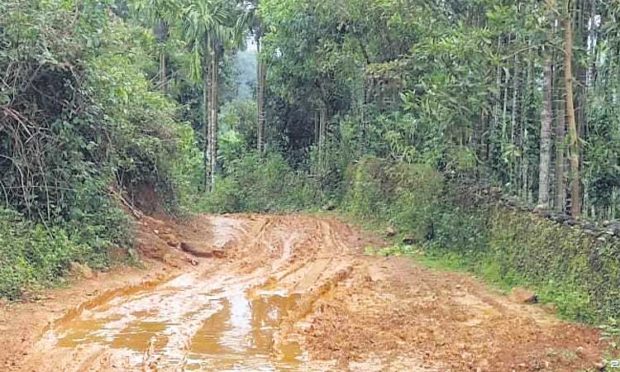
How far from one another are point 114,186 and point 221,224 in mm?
4086

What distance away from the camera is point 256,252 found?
545 inches

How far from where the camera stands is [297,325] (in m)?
8.20

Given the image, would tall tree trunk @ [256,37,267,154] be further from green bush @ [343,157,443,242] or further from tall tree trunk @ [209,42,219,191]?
green bush @ [343,157,443,242]

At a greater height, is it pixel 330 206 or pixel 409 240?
pixel 330 206

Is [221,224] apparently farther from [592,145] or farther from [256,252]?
[592,145]

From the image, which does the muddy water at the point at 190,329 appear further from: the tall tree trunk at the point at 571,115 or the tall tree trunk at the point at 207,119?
the tall tree trunk at the point at 207,119

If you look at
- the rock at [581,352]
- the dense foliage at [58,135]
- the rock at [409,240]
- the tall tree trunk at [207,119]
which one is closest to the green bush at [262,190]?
the tall tree trunk at [207,119]

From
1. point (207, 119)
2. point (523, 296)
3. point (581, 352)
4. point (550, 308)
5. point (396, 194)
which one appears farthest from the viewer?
point (207, 119)

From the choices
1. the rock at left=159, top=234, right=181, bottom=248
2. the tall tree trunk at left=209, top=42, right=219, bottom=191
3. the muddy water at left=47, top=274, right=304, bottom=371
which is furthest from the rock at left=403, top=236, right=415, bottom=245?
the tall tree trunk at left=209, top=42, right=219, bottom=191

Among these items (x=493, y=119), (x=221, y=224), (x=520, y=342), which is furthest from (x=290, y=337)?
(x=221, y=224)

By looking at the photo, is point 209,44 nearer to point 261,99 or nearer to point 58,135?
point 261,99

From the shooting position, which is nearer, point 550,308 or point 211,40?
point 550,308

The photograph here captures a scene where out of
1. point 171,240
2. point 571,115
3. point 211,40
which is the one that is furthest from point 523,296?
point 211,40

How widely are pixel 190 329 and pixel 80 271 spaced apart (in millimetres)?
3198
